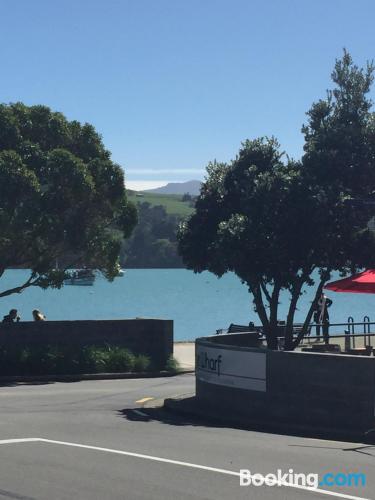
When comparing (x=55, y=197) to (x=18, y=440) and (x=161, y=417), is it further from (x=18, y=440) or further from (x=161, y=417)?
(x=18, y=440)

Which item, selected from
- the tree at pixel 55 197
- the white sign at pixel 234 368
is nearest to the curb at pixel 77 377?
the tree at pixel 55 197

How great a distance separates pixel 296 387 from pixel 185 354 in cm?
1555

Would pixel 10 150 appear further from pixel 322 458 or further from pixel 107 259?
pixel 322 458

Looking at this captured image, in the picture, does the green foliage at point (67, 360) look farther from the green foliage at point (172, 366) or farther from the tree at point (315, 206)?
the tree at point (315, 206)

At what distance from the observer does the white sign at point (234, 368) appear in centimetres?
1594

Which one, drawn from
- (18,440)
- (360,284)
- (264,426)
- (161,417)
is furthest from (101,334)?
(18,440)

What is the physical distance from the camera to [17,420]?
1510cm

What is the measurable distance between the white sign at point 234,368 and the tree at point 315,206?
2915 millimetres

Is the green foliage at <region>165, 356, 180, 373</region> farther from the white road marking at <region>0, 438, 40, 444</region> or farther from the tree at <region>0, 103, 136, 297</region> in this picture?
the white road marking at <region>0, 438, 40, 444</region>

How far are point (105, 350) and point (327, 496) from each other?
17303 millimetres

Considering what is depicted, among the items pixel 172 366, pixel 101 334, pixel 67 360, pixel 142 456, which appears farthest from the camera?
pixel 172 366

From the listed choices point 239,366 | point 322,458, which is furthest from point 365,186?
point 322,458

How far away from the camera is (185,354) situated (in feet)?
101

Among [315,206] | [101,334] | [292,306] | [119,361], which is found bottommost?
[119,361]
